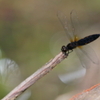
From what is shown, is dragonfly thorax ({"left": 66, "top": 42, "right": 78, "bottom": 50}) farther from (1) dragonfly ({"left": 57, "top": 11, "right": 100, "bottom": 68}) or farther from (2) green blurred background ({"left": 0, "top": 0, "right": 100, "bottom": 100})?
(2) green blurred background ({"left": 0, "top": 0, "right": 100, "bottom": 100})

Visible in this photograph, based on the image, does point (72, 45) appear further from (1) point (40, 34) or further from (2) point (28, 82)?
(1) point (40, 34)

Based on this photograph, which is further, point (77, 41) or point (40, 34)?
point (40, 34)

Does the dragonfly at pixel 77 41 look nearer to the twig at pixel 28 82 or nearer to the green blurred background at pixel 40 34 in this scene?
the twig at pixel 28 82

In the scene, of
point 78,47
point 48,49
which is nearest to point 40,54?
point 48,49

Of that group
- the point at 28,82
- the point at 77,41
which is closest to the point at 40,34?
the point at 77,41

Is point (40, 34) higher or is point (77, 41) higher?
point (40, 34)

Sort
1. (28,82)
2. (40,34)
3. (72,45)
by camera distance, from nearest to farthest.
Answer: (28,82) < (72,45) < (40,34)

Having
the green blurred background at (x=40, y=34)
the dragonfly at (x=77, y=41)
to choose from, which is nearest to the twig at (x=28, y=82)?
the dragonfly at (x=77, y=41)

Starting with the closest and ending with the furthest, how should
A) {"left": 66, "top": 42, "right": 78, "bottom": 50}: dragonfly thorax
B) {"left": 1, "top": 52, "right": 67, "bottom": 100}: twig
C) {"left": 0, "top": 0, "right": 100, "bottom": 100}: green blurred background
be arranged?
{"left": 1, "top": 52, "right": 67, "bottom": 100}: twig
{"left": 66, "top": 42, "right": 78, "bottom": 50}: dragonfly thorax
{"left": 0, "top": 0, "right": 100, "bottom": 100}: green blurred background

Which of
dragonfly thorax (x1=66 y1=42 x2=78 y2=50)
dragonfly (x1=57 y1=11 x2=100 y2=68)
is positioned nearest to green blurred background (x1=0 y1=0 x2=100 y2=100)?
dragonfly (x1=57 y1=11 x2=100 y2=68)
